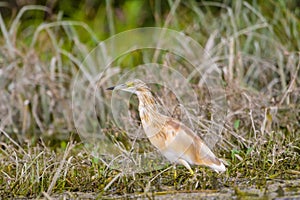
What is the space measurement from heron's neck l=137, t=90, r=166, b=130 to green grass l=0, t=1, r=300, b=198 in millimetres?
213

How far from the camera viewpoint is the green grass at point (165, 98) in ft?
9.91

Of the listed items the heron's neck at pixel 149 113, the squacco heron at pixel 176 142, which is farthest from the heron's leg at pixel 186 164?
the heron's neck at pixel 149 113

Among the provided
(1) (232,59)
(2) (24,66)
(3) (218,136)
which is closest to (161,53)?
(1) (232,59)

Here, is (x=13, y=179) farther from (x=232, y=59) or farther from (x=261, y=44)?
(x=261, y=44)

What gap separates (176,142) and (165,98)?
108cm

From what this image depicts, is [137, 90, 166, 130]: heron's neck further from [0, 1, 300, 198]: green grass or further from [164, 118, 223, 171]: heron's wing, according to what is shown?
[0, 1, 300, 198]: green grass

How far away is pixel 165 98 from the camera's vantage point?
4004mm

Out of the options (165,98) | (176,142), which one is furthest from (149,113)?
(165,98)

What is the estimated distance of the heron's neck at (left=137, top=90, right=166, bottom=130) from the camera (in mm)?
2994

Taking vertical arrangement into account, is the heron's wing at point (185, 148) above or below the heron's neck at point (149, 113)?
below

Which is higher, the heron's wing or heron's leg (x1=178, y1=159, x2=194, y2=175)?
the heron's wing

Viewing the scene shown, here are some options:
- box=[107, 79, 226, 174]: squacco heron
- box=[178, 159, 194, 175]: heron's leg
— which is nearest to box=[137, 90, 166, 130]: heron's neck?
box=[107, 79, 226, 174]: squacco heron

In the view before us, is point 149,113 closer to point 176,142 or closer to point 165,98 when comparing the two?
point 176,142

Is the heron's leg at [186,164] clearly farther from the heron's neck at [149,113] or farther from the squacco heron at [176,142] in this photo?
the heron's neck at [149,113]
